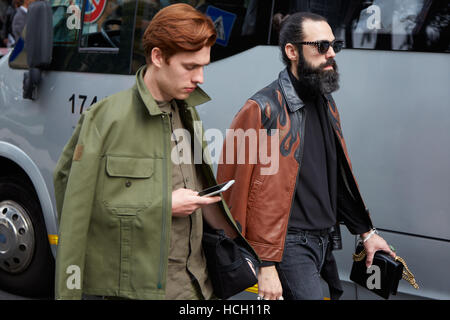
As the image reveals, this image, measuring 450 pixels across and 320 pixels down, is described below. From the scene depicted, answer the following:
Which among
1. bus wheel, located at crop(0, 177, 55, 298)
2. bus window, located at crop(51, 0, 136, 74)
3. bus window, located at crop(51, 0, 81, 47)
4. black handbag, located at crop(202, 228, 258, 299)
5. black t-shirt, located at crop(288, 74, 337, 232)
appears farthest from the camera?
bus wheel, located at crop(0, 177, 55, 298)

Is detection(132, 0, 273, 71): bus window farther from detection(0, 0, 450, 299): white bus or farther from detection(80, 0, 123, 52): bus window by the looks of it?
detection(80, 0, 123, 52): bus window

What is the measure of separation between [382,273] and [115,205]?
1422 millimetres

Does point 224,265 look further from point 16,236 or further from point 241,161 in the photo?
point 16,236

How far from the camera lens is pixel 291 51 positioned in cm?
277

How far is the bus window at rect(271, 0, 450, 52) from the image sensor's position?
9.73 ft

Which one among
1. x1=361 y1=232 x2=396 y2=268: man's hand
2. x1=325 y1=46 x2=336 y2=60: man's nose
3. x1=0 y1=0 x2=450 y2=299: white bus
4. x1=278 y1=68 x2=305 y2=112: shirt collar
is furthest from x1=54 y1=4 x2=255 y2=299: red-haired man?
x1=0 y1=0 x2=450 y2=299: white bus

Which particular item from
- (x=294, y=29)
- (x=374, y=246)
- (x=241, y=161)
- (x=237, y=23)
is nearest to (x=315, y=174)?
(x=241, y=161)

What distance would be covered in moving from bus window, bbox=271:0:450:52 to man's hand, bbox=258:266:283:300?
1307 mm

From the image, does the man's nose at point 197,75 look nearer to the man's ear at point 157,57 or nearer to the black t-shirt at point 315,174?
the man's ear at point 157,57

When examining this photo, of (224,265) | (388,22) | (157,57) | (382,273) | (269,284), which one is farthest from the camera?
(388,22)

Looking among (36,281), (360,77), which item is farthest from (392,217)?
(36,281)

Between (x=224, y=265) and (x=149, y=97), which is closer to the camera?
(x=149, y=97)
